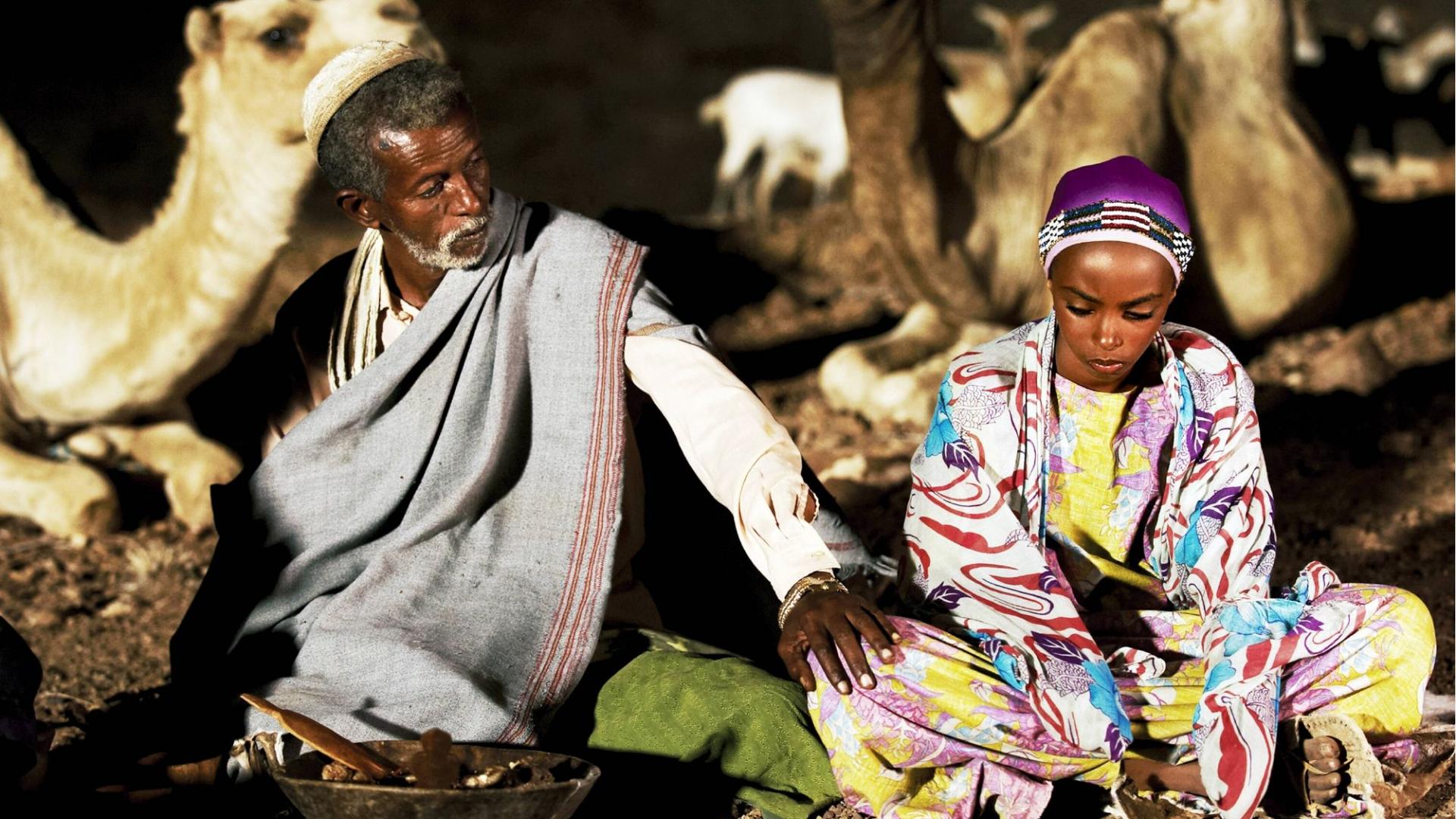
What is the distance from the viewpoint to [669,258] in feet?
30.3

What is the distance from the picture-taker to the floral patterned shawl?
3170 millimetres

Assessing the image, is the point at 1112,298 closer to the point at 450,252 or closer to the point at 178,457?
the point at 450,252

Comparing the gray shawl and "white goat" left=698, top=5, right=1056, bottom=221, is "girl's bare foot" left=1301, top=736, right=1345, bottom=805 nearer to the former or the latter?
the gray shawl

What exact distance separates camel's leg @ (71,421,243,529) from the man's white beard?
9.22ft

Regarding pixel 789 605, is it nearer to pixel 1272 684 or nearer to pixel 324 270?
pixel 1272 684

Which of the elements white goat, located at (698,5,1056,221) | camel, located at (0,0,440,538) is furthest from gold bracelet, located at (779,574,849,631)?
white goat, located at (698,5,1056,221)

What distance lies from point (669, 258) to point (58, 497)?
4.03 m

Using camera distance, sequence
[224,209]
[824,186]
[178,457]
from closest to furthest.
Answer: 1. [224,209]
2. [178,457]
3. [824,186]

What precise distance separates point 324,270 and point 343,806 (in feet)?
5.43

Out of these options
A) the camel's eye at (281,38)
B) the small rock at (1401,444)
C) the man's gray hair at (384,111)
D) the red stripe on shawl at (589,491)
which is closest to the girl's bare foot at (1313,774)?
the red stripe on shawl at (589,491)

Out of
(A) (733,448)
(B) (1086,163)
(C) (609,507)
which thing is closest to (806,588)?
→ (A) (733,448)

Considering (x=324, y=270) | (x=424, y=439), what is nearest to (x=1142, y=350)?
(x=424, y=439)

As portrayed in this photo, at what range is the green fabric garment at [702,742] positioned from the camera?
3.45 meters

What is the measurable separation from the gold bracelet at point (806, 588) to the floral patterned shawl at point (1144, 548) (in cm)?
36
